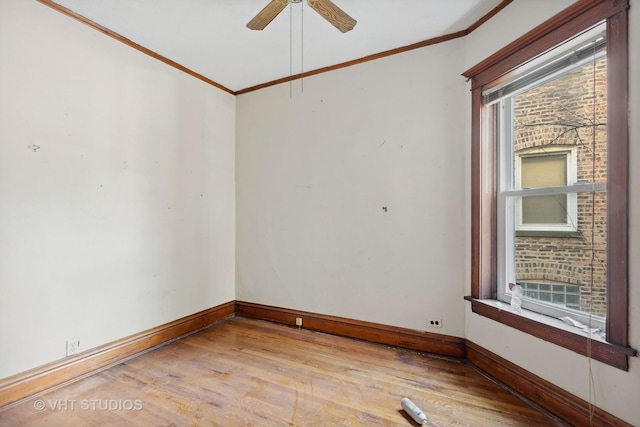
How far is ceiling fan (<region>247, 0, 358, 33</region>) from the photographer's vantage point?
5.86ft

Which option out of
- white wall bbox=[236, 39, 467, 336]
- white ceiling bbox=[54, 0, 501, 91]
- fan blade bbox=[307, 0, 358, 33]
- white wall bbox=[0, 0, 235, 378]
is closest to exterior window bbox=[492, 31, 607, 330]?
white wall bbox=[236, 39, 467, 336]

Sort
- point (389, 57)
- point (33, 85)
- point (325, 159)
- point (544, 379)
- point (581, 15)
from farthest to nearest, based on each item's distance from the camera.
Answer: point (325, 159) → point (389, 57) → point (33, 85) → point (544, 379) → point (581, 15)

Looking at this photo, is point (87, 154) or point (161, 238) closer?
point (87, 154)

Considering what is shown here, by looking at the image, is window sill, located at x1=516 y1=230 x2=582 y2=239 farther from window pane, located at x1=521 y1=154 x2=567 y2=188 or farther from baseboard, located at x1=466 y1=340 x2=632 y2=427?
baseboard, located at x1=466 y1=340 x2=632 y2=427

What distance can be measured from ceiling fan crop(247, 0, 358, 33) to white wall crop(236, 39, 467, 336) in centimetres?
98

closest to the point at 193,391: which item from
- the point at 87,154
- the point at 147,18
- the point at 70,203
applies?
the point at 70,203

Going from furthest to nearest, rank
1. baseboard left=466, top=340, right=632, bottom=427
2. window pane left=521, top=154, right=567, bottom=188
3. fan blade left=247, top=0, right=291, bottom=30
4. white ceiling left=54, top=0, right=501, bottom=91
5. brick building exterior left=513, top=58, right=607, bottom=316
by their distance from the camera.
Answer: white ceiling left=54, top=0, right=501, bottom=91, window pane left=521, top=154, right=567, bottom=188, fan blade left=247, top=0, right=291, bottom=30, brick building exterior left=513, top=58, right=607, bottom=316, baseboard left=466, top=340, right=632, bottom=427

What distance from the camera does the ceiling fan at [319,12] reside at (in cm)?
179

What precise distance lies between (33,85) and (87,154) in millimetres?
525

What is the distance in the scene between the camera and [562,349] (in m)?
1.75

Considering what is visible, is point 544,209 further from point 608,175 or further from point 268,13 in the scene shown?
point 268,13

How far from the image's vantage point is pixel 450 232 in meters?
2.54

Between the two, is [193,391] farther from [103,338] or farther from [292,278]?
[292,278]

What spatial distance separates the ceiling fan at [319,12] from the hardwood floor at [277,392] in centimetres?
247
